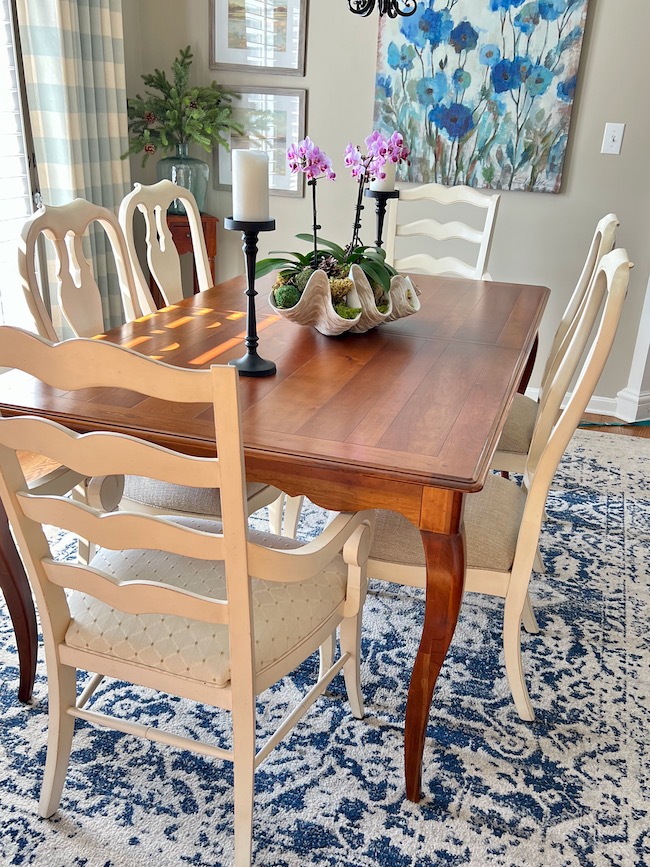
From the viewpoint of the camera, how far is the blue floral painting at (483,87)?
3418 mm

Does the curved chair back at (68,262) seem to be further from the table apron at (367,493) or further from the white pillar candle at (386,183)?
the table apron at (367,493)

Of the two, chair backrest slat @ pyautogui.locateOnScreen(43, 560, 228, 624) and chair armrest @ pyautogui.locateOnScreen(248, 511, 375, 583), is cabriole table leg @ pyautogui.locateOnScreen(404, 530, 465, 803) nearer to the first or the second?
chair armrest @ pyautogui.locateOnScreen(248, 511, 375, 583)

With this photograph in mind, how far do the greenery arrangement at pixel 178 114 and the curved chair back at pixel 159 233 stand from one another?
3.74 ft

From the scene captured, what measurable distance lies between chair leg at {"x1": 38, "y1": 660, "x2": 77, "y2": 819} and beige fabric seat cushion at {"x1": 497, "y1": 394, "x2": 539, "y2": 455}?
4.28ft

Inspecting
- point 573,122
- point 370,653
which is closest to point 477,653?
point 370,653

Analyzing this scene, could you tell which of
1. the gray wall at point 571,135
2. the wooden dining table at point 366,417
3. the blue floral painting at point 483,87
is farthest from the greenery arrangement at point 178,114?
the wooden dining table at point 366,417

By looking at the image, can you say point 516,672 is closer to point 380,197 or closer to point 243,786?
point 243,786

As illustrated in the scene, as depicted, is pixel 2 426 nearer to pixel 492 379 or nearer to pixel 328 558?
pixel 328 558

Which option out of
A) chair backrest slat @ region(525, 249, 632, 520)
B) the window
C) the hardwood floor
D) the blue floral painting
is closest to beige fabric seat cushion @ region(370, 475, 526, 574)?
chair backrest slat @ region(525, 249, 632, 520)

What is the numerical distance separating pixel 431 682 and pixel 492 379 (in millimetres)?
719

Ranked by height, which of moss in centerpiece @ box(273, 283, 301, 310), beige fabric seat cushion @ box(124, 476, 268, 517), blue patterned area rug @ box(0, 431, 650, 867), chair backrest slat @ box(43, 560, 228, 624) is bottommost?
blue patterned area rug @ box(0, 431, 650, 867)

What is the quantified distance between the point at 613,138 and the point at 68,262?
2470 millimetres

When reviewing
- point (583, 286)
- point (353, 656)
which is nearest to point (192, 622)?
point (353, 656)

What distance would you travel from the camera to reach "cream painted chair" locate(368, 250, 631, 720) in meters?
1.61
